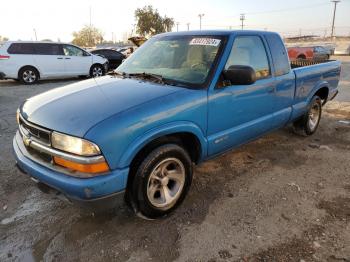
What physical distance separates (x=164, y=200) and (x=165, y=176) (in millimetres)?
239

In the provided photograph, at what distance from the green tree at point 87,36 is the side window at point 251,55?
72845 millimetres

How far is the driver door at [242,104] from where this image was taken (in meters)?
3.29

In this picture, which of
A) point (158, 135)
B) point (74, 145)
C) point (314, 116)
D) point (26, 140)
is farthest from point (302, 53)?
point (74, 145)

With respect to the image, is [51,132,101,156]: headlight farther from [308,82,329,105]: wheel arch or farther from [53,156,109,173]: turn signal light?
[308,82,329,105]: wheel arch

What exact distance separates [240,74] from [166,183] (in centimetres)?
131

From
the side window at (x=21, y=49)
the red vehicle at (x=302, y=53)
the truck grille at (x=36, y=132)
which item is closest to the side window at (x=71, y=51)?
the side window at (x=21, y=49)

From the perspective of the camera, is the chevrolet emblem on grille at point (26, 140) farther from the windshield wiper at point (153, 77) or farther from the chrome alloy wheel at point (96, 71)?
the chrome alloy wheel at point (96, 71)

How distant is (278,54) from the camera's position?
166 inches

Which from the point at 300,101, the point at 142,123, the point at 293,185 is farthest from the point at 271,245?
the point at 300,101

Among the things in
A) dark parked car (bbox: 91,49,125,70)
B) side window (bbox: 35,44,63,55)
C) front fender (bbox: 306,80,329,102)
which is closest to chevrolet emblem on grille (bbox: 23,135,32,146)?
front fender (bbox: 306,80,329,102)

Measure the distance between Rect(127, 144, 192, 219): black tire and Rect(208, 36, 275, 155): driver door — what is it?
0.43m

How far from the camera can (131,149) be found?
253cm

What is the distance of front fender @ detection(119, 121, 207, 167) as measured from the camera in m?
2.53

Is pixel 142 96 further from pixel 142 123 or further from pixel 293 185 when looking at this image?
pixel 293 185
